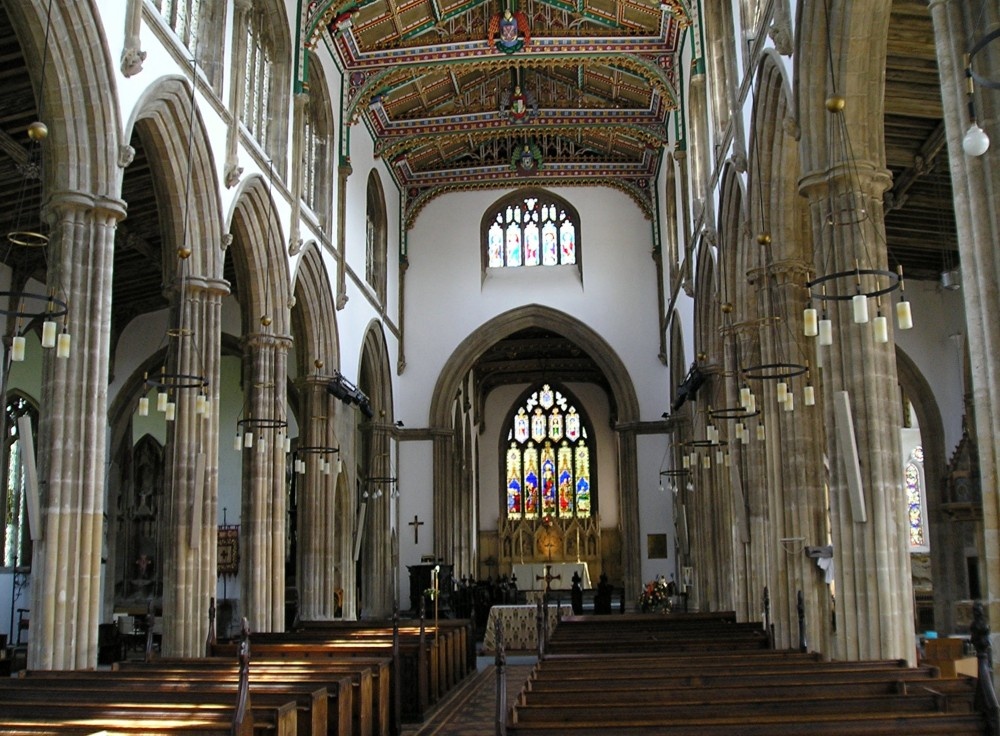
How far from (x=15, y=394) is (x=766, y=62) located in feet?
51.8

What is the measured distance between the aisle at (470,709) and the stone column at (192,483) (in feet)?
11.7

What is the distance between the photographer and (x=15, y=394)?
69.5ft

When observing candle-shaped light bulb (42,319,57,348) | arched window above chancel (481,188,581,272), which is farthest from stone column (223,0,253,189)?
arched window above chancel (481,188,581,272)

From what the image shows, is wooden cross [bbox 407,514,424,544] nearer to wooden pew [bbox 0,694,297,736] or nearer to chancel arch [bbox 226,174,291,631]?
chancel arch [bbox 226,174,291,631]

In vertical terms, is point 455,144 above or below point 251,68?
above

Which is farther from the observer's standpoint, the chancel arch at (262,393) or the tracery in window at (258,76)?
the tracery in window at (258,76)

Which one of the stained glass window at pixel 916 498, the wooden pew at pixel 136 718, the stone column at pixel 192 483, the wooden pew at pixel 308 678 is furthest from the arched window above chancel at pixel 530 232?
the wooden pew at pixel 136 718

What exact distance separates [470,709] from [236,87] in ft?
32.5

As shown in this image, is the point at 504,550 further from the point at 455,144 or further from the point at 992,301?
the point at 992,301

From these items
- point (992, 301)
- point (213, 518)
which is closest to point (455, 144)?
point (213, 518)

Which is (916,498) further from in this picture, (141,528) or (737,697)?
(737,697)

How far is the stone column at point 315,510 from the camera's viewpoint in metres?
21.5

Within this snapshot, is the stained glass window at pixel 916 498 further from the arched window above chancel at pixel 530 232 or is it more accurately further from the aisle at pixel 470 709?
the aisle at pixel 470 709

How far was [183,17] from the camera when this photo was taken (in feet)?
49.6
